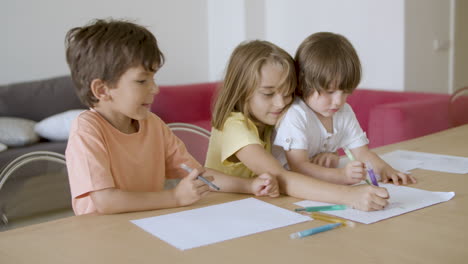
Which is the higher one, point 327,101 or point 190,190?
point 327,101

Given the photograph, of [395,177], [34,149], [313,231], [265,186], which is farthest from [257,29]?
[313,231]

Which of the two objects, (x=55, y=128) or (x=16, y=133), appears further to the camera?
(x=55, y=128)

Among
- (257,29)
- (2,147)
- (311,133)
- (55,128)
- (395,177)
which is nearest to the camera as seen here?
(395,177)

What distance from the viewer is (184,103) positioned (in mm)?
4422

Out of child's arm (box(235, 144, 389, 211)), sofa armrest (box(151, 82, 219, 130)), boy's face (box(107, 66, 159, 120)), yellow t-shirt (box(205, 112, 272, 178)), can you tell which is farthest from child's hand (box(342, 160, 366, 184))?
sofa armrest (box(151, 82, 219, 130))

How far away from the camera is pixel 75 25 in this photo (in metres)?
4.20

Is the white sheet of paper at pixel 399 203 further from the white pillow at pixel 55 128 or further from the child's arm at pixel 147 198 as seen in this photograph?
the white pillow at pixel 55 128

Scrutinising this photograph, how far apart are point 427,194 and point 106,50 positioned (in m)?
0.82

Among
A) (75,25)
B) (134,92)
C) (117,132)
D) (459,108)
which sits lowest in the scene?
(459,108)

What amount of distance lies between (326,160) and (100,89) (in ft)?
2.28

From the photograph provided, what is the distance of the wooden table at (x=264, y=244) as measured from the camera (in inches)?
33.6

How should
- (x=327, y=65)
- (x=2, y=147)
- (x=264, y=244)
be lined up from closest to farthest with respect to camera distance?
(x=264, y=244)
(x=327, y=65)
(x=2, y=147)

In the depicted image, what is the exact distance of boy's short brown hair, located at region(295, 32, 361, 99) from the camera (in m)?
1.51

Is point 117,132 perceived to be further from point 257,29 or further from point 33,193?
point 257,29
